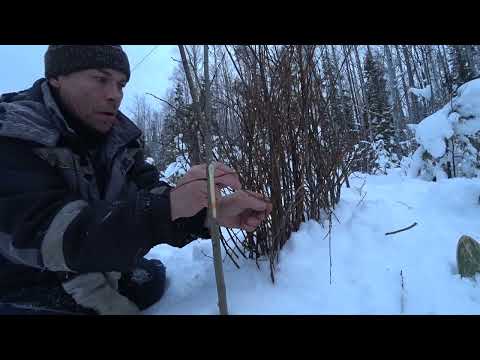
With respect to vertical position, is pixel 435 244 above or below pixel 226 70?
below

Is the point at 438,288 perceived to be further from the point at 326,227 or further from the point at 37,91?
the point at 37,91

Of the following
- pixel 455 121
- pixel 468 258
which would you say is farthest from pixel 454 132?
pixel 468 258

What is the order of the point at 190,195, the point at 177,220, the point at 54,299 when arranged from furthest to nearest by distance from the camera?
the point at 54,299, the point at 177,220, the point at 190,195

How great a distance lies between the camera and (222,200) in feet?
3.62

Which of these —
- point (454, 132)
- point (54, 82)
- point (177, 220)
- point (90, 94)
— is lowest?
point (177, 220)

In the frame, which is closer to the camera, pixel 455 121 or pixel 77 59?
pixel 77 59

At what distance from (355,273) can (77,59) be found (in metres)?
1.49

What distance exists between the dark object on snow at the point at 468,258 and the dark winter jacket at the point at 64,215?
105 cm

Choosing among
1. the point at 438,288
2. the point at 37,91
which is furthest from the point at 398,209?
the point at 37,91

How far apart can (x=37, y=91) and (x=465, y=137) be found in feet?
12.8

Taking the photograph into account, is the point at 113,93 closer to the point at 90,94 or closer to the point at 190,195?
the point at 90,94

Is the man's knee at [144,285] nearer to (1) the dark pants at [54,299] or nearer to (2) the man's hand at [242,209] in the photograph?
(1) the dark pants at [54,299]

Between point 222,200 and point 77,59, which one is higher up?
point 77,59
